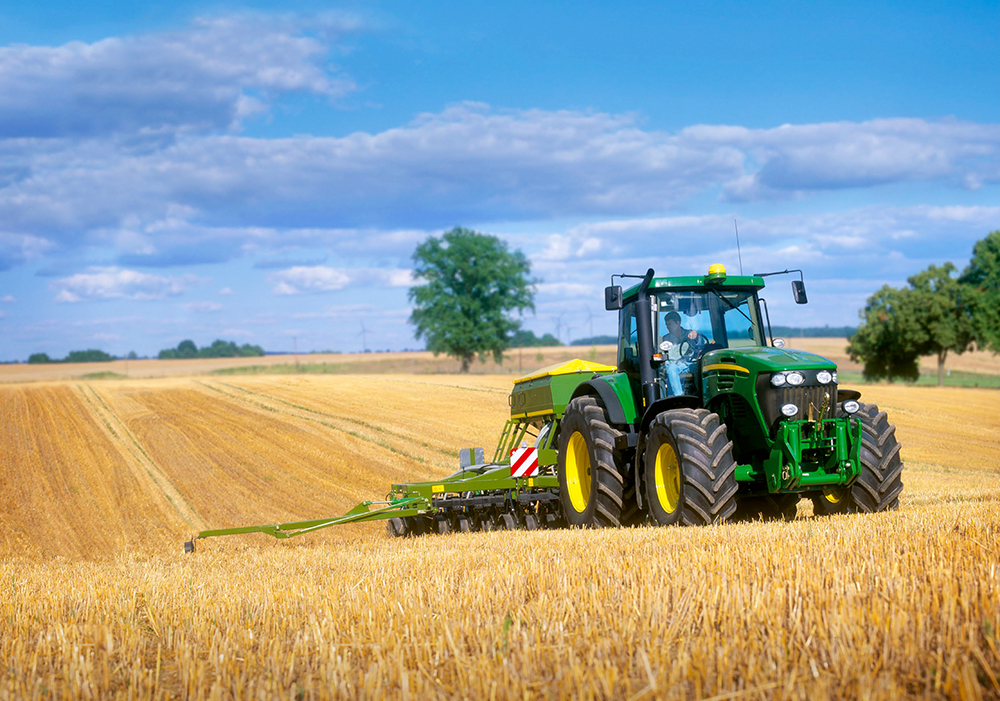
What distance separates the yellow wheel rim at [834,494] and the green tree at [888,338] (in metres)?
47.5

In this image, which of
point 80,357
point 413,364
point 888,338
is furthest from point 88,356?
point 888,338

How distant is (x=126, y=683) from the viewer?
13.5ft

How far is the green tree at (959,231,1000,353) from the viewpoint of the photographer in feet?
169

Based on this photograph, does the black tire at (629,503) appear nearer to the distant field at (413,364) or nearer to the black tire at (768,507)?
the black tire at (768,507)

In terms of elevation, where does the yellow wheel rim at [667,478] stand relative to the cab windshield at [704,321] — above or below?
below

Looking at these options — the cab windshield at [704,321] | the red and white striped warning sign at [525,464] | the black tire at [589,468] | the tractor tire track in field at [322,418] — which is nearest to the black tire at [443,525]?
the red and white striped warning sign at [525,464]

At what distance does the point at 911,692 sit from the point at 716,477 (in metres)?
5.17

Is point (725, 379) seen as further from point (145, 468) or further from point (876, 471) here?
point (145, 468)

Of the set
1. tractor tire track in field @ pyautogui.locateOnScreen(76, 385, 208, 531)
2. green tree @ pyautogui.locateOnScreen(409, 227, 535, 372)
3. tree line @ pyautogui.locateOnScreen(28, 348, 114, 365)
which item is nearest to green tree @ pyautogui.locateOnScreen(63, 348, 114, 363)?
tree line @ pyautogui.locateOnScreen(28, 348, 114, 365)

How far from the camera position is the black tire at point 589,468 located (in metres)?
10.1

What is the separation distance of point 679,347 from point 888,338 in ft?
163

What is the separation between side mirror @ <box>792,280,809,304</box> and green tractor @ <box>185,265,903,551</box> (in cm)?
1

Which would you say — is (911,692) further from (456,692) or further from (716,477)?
(716,477)

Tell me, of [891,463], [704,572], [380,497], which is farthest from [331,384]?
[704,572]
